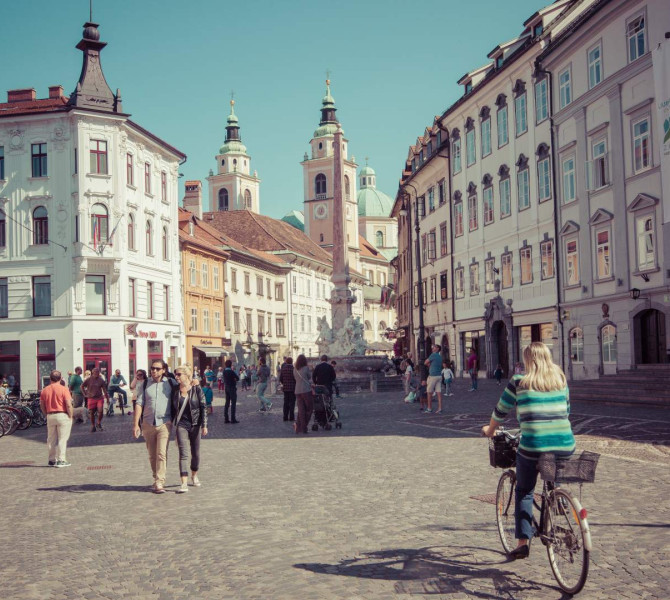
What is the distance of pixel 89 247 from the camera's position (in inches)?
1698

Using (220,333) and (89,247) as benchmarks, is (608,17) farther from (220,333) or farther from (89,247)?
(220,333)

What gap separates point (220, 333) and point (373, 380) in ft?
81.6

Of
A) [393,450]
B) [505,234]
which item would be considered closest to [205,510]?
[393,450]

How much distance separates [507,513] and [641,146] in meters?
23.8

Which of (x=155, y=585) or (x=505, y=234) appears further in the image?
(x=505, y=234)

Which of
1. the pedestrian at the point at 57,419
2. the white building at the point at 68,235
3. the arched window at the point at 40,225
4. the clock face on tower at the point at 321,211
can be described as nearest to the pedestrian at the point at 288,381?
the pedestrian at the point at 57,419

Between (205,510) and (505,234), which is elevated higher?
(505,234)

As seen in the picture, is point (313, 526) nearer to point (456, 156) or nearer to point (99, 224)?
point (99, 224)

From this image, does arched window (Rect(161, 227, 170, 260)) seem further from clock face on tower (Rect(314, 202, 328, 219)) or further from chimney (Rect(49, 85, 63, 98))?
clock face on tower (Rect(314, 202, 328, 219))

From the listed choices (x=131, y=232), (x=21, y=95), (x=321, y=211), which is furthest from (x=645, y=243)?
(x=321, y=211)

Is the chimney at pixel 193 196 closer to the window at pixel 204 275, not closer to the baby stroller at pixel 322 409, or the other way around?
the window at pixel 204 275

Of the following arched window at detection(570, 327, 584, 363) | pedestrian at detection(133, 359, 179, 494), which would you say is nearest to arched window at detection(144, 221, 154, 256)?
arched window at detection(570, 327, 584, 363)

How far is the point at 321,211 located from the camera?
4717 inches

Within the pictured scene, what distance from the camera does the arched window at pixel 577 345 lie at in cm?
3369
